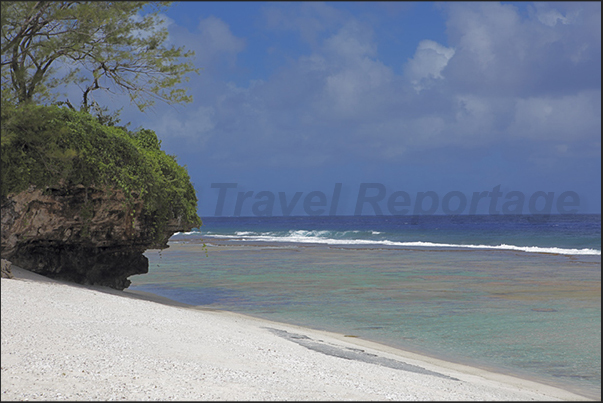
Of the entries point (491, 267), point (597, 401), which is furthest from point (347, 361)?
point (491, 267)

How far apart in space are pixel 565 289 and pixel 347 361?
39.3ft

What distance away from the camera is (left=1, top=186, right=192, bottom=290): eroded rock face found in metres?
11.5

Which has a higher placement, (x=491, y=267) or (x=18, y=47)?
(x=18, y=47)

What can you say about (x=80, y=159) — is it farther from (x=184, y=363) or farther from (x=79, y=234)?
(x=184, y=363)

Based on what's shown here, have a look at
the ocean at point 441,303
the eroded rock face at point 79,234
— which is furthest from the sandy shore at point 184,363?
the eroded rock face at point 79,234

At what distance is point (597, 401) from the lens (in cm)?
685

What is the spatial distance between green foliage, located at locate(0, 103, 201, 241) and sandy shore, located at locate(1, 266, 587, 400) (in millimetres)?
2643

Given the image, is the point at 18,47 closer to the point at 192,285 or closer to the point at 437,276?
the point at 192,285

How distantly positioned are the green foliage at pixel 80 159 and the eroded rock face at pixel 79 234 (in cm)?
32

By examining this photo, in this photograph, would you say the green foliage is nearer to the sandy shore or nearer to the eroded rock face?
the eroded rock face

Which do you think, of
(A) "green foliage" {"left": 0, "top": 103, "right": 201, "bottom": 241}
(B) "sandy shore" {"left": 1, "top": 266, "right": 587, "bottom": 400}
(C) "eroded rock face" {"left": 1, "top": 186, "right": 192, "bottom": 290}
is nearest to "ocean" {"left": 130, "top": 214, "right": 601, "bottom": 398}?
(B) "sandy shore" {"left": 1, "top": 266, "right": 587, "bottom": 400}

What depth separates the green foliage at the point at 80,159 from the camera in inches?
431

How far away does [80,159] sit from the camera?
38.5 ft

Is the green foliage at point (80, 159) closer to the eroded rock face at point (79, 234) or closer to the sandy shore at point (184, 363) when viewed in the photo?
the eroded rock face at point (79, 234)
